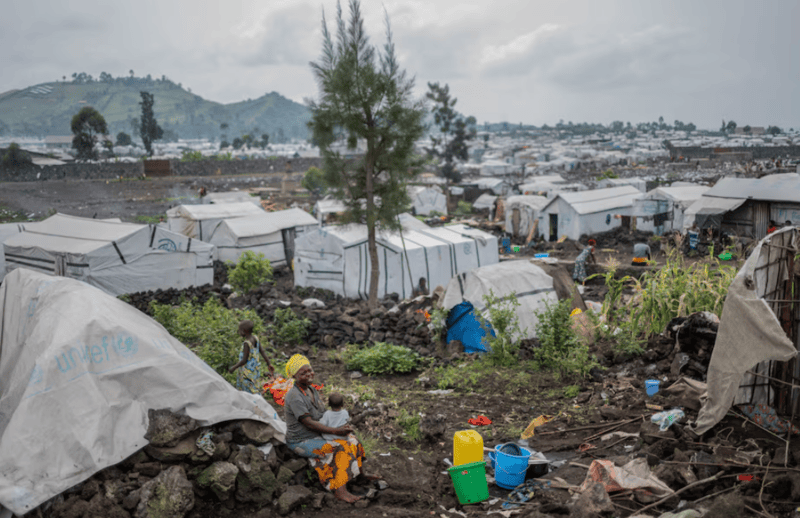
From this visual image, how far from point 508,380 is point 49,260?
11.3 meters

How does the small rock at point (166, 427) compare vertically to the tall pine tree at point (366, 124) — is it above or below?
below

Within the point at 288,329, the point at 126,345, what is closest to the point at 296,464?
the point at 126,345

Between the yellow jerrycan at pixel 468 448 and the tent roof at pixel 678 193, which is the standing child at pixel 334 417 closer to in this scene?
the yellow jerrycan at pixel 468 448

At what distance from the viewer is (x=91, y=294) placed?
461 cm

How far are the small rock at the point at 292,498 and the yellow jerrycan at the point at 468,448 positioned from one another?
3.94 ft

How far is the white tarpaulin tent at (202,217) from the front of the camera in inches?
744

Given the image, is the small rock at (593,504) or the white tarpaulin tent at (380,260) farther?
the white tarpaulin tent at (380,260)

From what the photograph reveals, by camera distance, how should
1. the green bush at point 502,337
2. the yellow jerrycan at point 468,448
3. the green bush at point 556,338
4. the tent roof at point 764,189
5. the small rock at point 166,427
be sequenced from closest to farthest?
1. the small rock at point 166,427
2. the yellow jerrycan at point 468,448
3. the green bush at point 556,338
4. the green bush at point 502,337
5. the tent roof at point 764,189

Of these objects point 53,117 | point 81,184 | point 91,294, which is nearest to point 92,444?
point 91,294

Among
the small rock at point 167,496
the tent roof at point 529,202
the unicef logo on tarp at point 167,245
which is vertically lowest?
the small rock at point 167,496

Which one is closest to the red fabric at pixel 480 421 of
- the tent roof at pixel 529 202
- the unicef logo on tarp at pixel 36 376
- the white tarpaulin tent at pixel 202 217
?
the unicef logo on tarp at pixel 36 376

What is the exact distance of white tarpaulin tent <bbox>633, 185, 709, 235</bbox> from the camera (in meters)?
21.9

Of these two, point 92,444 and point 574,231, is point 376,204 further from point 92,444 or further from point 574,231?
point 574,231

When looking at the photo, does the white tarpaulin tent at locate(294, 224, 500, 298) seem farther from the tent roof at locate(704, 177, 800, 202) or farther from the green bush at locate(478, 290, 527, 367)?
the tent roof at locate(704, 177, 800, 202)
